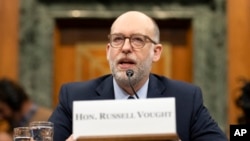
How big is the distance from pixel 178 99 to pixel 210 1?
121 inches

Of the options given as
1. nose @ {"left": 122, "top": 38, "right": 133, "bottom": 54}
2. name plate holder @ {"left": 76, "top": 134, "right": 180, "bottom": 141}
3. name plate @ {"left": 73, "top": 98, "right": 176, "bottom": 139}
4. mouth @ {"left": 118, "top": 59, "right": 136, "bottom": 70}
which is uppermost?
nose @ {"left": 122, "top": 38, "right": 133, "bottom": 54}

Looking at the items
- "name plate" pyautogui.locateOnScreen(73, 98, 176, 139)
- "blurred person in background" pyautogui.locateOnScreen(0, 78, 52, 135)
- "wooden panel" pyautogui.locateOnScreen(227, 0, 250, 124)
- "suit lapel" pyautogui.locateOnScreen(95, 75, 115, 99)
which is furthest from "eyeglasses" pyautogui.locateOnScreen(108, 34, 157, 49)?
"wooden panel" pyautogui.locateOnScreen(227, 0, 250, 124)

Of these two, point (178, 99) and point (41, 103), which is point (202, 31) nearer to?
point (41, 103)

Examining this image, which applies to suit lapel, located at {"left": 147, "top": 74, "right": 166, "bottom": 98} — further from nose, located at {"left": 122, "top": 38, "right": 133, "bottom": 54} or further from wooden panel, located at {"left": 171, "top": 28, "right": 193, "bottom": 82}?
wooden panel, located at {"left": 171, "top": 28, "right": 193, "bottom": 82}

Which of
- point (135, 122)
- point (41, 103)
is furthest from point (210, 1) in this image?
point (135, 122)

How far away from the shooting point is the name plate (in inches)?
113

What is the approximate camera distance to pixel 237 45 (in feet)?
21.8

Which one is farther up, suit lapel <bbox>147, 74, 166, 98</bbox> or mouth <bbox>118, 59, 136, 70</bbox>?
mouth <bbox>118, 59, 136, 70</bbox>

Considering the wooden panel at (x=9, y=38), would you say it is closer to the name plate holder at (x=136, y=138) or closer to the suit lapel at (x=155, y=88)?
the suit lapel at (x=155, y=88)

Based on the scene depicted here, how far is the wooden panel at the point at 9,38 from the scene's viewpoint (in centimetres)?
670

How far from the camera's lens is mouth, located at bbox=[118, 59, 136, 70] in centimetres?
376

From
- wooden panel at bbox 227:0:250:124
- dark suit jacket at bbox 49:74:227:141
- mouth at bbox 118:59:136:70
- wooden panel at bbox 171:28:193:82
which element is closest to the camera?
dark suit jacket at bbox 49:74:227:141

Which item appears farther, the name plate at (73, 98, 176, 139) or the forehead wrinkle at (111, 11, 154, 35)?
the forehead wrinkle at (111, 11, 154, 35)

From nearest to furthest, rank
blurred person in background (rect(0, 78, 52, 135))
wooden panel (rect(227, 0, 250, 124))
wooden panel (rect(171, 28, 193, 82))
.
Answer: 1. blurred person in background (rect(0, 78, 52, 135))
2. wooden panel (rect(227, 0, 250, 124))
3. wooden panel (rect(171, 28, 193, 82))
